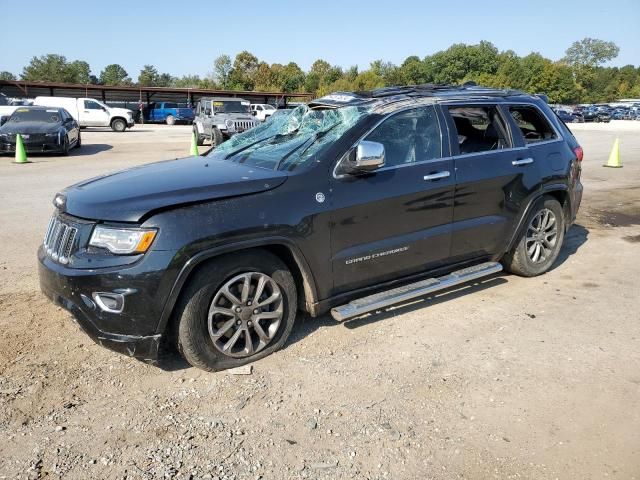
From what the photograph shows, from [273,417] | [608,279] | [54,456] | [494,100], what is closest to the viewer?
[54,456]

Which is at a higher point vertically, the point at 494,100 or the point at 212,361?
the point at 494,100

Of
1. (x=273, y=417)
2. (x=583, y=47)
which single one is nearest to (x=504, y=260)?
(x=273, y=417)

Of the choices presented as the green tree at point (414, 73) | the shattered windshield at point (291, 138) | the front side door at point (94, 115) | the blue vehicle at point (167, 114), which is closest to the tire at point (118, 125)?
the front side door at point (94, 115)

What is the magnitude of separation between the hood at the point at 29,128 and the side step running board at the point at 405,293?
46.5 ft

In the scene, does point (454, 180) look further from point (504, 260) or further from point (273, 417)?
point (273, 417)

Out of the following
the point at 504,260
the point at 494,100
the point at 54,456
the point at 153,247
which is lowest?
the point at 54,456

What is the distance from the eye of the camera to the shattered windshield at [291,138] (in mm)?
3816

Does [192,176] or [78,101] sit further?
[78,101]

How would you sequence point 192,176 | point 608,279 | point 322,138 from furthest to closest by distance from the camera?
point 608,279 < point 322,138 < point 192,176

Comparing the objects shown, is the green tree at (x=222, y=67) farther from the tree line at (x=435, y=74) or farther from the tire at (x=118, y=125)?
the tire at (x=118, y=125)

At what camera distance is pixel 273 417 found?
9.80ft

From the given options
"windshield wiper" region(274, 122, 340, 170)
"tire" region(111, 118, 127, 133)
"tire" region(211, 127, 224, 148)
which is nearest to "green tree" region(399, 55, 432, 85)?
"tire" region(111, 118, 127, 133)

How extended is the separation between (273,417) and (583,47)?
154m

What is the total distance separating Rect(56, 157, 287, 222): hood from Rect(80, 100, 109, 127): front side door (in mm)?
27787
